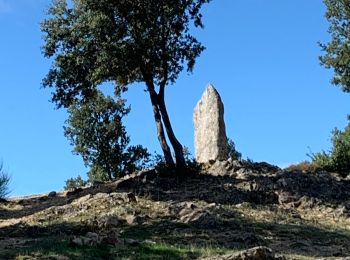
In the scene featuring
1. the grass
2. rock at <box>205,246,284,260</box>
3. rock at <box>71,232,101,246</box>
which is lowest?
rock at <box>205,246,284,260</box>

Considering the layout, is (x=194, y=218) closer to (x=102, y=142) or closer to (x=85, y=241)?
(x=85, y=241)

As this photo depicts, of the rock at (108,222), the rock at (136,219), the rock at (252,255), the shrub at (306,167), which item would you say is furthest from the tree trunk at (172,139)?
the rock at (252,255)

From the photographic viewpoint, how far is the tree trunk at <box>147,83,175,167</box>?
2202 cm

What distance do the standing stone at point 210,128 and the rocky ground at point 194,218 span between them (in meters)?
5.33

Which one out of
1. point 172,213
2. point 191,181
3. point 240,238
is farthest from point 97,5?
point 240,238

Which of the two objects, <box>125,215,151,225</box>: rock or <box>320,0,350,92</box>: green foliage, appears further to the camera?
<box>320,0,350,92</box>: green foliage

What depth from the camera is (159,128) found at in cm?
2222

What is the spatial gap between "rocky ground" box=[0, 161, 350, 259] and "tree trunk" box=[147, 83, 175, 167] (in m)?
0.63

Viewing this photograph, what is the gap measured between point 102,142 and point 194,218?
45.8 feet

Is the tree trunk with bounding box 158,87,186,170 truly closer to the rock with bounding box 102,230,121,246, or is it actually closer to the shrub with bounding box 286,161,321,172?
the shrub with bounding box 286,161,321,172

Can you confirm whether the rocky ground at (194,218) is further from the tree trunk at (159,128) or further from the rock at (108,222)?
the tree trunk at (159,128)

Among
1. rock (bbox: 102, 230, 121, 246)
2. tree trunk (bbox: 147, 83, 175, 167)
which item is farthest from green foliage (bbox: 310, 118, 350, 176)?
rock (bbox: 102, 230, 121, 246)

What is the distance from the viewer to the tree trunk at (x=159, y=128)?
22016 mm

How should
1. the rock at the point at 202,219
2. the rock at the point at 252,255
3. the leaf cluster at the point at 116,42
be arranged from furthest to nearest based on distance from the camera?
the leaf cluster at the point at 116,42
the rock at the point at 202,219
the rock at the point at 252,255
